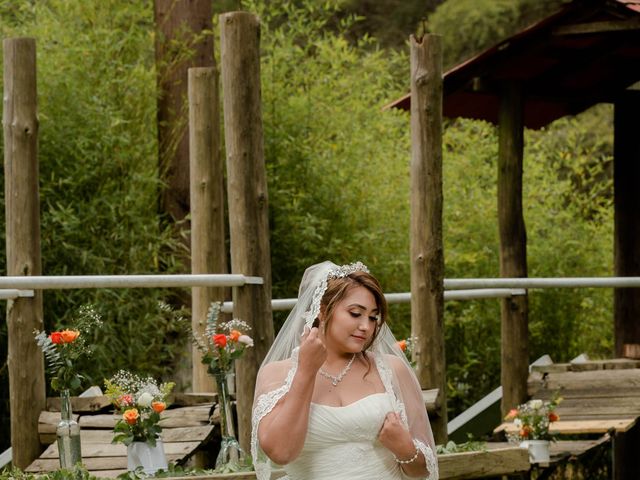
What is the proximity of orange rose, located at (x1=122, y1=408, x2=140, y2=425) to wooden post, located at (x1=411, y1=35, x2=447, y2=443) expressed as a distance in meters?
1.80

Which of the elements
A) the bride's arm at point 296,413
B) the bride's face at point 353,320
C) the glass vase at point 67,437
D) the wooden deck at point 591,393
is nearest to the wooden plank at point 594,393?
the wooden deck at point 591,393

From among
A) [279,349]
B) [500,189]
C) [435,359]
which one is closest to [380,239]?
[500,189]

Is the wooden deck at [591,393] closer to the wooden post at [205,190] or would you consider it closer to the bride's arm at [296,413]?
the wooden post at [205,190]

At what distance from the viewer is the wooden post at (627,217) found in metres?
8.95

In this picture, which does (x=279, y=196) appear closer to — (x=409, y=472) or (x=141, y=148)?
(x=141, y=148)

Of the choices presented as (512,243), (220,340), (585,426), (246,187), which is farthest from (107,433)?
(512,243)

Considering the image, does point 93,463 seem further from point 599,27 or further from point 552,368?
point 599,27

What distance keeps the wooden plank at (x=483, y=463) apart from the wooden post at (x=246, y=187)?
94cm

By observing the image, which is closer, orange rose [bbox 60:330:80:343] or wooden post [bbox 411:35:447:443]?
orange rose [bbox 60:330:80:343]

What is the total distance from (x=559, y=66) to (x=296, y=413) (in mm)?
5553

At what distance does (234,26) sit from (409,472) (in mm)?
2806

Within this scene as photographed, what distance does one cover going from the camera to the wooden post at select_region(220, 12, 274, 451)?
20.0 feet

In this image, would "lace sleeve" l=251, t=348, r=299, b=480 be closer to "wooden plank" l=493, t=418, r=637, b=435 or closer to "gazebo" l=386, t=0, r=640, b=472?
"wooden plank" l=493, t=418, r=637, b=435

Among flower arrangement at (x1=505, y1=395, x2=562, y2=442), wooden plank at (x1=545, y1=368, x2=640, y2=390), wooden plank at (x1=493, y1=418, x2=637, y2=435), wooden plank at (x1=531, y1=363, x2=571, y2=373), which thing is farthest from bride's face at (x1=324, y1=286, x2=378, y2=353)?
wooden plank at (x1=531, y1=363, x2=571, y2=373)
